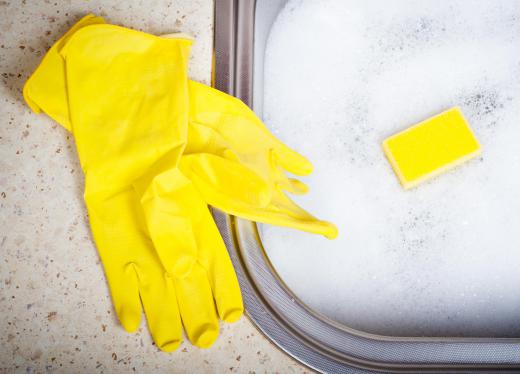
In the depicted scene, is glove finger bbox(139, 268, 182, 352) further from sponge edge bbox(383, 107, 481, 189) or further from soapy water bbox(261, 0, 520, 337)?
sponge edge bbox(383, 107, 481, 189)

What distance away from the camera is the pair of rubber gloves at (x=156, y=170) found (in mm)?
829

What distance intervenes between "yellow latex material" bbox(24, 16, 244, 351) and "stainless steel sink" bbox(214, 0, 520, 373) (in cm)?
4

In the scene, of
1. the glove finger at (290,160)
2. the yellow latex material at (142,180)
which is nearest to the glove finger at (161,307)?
the yellow latex material at (142,180)

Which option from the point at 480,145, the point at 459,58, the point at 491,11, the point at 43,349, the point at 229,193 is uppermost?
the point at 491,11

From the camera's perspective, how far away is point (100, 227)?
0.85 meters

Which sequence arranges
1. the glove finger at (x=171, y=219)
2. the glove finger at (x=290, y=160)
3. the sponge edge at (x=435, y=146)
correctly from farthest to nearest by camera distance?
1. the sponge edge at (x=435, y=146)
2. the glove finger at (x=290, y=160)
3. the glove finger at (x=171, y=219)

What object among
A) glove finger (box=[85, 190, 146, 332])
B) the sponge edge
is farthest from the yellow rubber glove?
the sponge edge

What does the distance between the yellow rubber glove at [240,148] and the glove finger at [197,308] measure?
0.46ft

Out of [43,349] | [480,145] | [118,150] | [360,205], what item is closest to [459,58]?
[480,145]

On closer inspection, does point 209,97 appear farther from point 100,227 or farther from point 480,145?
point 480,145

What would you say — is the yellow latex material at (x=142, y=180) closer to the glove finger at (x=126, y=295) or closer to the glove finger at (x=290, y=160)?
the glove finger at (x=126, y=295)

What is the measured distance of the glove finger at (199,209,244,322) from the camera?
838 millimetres

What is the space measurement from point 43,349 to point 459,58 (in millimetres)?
1197

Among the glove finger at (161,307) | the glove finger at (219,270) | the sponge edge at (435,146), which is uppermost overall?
the sponge edge at (435,146)
